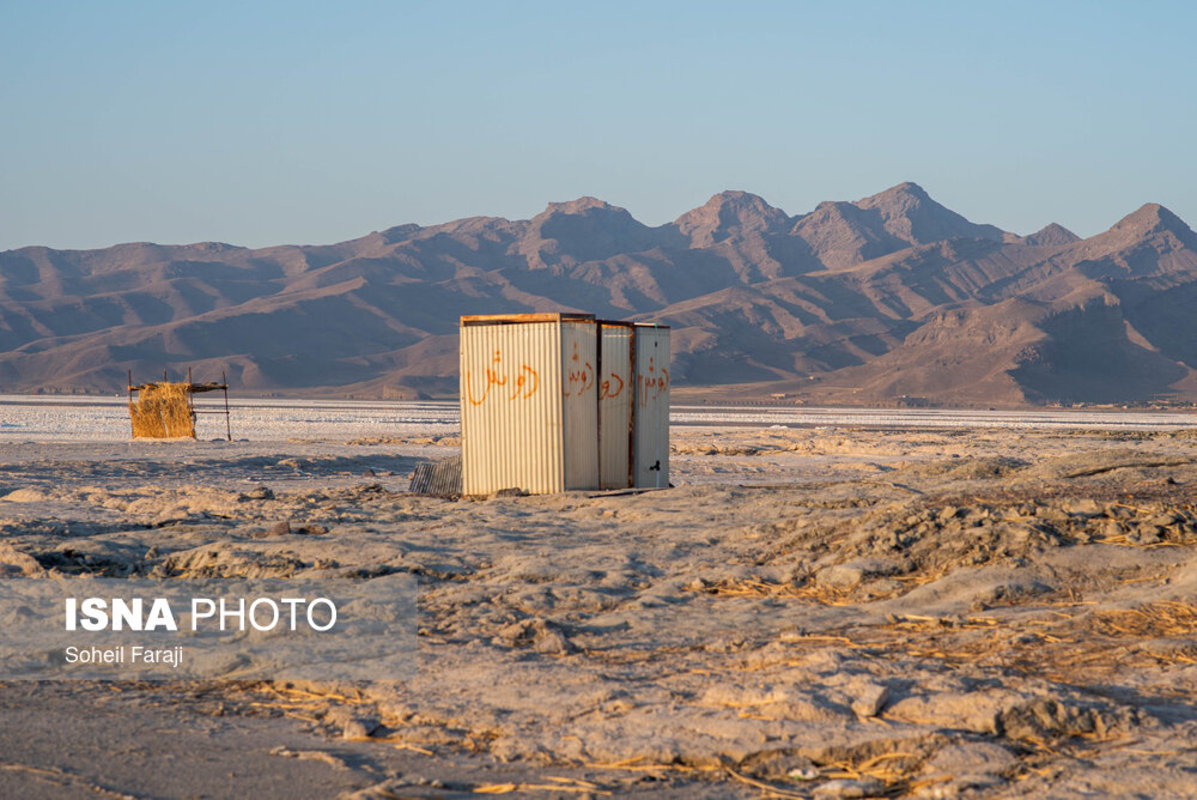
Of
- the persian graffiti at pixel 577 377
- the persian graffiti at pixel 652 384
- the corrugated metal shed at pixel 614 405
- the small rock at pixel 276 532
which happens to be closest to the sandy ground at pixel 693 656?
the small rock at pixel 276 532

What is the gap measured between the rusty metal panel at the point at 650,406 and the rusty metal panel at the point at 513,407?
1173mm

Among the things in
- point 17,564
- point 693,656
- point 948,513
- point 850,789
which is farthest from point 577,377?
point 850,789

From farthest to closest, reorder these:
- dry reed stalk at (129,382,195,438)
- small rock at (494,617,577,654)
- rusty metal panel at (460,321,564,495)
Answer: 1. dry reed stalk at (129,382,195,438)
2. rusty metal panel at (460,321,564,495)
3. small rock at (494,617,577,654)

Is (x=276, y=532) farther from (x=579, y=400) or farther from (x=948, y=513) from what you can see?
(x=948, y=513)

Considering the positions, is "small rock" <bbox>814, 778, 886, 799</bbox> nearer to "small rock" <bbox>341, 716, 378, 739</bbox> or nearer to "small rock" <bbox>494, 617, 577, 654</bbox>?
"small rock" <bbox>341, 716, 378, 739</bbox>

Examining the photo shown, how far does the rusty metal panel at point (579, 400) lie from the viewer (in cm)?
1501

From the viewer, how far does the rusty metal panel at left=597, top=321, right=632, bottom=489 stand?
15.5 meters

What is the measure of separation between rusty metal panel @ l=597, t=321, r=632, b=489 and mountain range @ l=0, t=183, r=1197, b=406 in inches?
3106

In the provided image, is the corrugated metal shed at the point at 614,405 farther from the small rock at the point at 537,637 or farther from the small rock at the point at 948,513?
the small rock at the point at 537,637

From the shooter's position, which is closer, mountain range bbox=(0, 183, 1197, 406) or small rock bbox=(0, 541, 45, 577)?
small rock bbox=(0, 541, 45, 577)

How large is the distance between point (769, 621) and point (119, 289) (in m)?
209

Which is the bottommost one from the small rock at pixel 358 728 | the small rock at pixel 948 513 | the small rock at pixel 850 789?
the small rock at pixel 358 728

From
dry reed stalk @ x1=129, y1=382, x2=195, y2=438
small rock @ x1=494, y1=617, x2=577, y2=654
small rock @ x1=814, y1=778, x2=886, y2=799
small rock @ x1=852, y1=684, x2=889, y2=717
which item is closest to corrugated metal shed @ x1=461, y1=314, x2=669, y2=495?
small rock @ x1=494, y1=617, x2=577, y2=654

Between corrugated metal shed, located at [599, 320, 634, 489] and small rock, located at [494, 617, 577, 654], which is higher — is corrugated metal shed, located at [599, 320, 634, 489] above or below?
above
